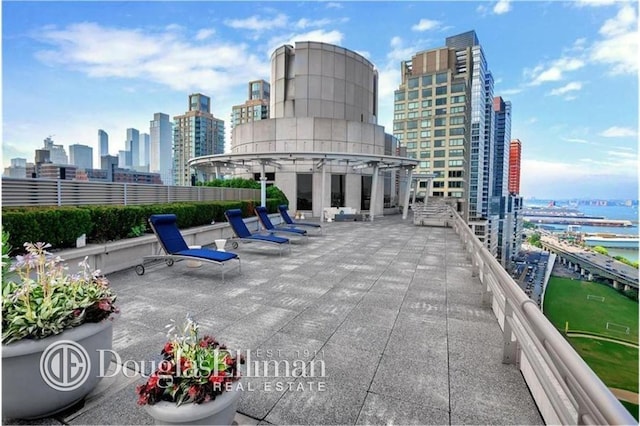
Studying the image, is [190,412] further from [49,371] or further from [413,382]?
[413,382]

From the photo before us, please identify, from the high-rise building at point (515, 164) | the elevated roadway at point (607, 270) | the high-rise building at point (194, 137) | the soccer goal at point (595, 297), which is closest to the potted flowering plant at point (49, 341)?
the elevated roadway at point (607, 270)

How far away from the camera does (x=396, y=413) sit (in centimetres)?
252

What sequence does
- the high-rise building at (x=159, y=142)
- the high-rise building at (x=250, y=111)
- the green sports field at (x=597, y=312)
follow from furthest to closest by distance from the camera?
1. the high-rise building at (x=159, y=142)
2. the high-rise building at (x=250, y=111)
3. the green sports field at (x=597, y=312)

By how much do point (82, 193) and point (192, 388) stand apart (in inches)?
319

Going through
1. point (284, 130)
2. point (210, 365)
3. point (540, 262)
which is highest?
point (284, 130)

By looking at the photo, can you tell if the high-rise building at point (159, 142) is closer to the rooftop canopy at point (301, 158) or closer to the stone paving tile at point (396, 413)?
the rooftop canopy at point (301, 158)

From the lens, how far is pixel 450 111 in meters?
71.6

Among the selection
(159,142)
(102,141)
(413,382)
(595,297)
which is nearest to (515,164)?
(595,297)

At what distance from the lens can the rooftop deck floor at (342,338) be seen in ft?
8.39

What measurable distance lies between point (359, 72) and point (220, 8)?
54.3 feet

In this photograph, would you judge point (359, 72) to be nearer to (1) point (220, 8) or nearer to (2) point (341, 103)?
(2) point (341, 103)

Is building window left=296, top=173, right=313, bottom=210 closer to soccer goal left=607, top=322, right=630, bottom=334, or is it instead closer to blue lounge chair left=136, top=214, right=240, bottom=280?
blue lounge chair left=136, top=214, right=240, bottom=280

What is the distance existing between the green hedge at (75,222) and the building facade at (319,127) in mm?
14665

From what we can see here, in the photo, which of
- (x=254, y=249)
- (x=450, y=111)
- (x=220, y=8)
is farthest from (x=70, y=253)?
(x=450, y=111)
